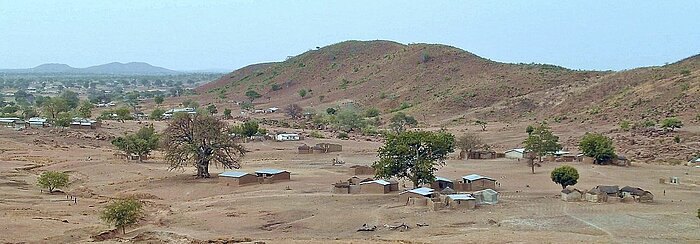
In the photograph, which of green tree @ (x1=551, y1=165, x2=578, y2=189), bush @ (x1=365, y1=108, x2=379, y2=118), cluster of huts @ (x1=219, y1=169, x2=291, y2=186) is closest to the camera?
green tree @ (x1=551, y1=165, x2=578, y2=189)

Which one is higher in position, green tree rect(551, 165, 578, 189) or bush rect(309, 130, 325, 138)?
bush rect(309, 130, 325, 138)

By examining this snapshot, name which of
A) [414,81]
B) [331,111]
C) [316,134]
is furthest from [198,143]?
[414,81]

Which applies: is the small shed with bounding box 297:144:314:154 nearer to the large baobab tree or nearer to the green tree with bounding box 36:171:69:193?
the large baobab tree

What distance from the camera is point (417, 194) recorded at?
4353 centimetres

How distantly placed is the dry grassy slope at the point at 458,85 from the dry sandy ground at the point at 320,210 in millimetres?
38520

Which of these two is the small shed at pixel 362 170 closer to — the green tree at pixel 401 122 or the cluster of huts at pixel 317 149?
the cluster of huts at pixel 317 149

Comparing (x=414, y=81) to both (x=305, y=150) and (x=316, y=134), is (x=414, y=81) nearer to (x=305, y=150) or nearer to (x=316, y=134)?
(x=316, y=134)

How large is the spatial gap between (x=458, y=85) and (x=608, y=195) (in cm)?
8947

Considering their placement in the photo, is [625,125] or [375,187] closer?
[375,187]

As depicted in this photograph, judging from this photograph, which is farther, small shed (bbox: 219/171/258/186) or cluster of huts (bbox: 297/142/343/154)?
cluster of huts (bbox: 297/142/343/154)

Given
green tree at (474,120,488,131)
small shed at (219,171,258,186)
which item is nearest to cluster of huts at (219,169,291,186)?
small shed at (219,171,258,186)

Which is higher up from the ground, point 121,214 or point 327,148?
point 327,148

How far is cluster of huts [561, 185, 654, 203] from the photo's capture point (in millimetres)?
44000

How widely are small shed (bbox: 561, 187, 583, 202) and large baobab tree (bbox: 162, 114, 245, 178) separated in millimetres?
23397
